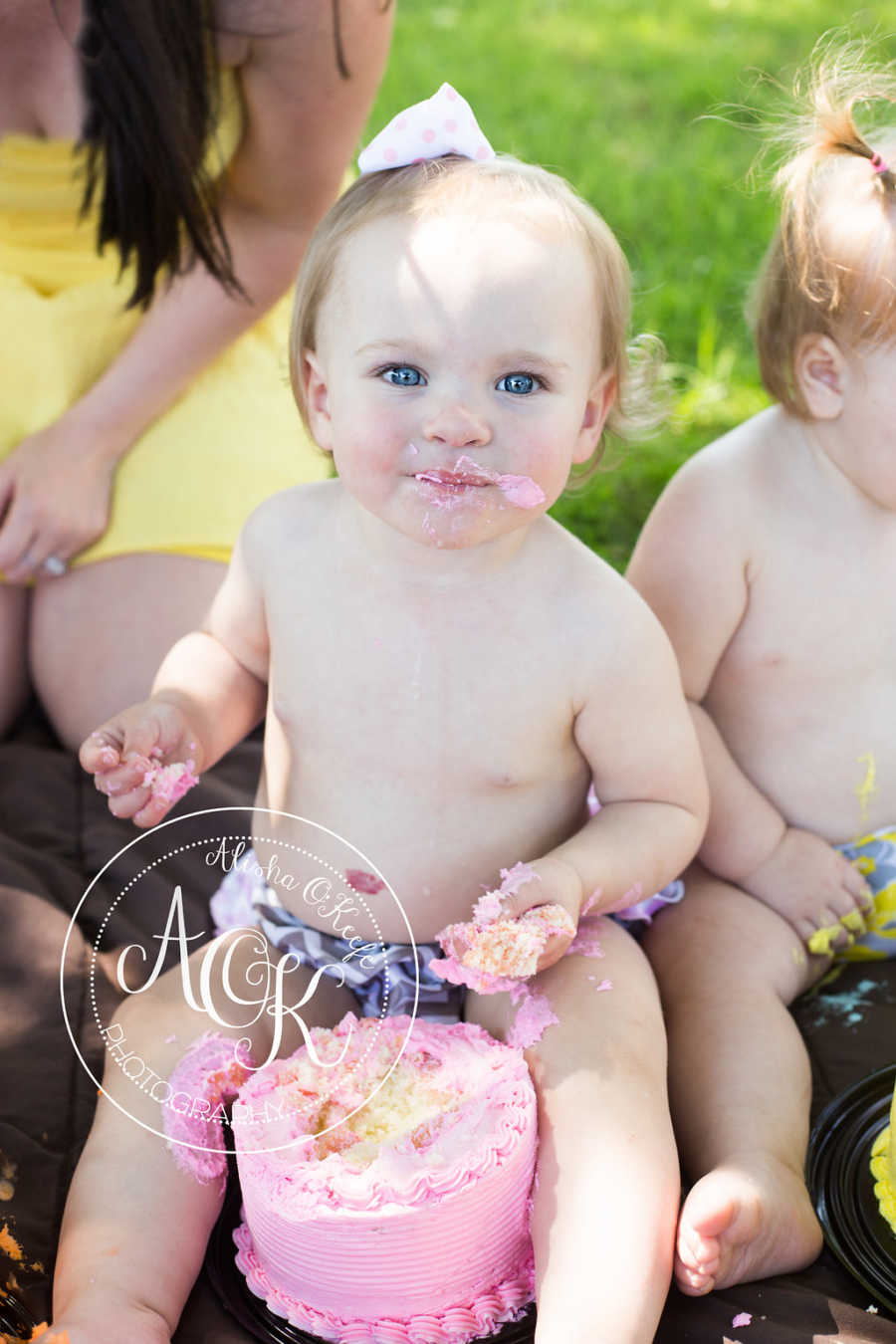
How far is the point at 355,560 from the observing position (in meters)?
1.48

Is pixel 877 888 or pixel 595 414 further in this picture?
pixel 877 888

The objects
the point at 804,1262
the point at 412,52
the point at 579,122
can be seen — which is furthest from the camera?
the point at 412,52

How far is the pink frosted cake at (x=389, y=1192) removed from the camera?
1229 mm

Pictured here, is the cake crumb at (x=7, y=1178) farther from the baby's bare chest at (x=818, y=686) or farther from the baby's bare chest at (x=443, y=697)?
the baby's bare chest at (x=818, y=686)

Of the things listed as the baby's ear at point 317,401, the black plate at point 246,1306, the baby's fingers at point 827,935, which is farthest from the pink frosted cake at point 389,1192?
the baby's ear at point 317,401

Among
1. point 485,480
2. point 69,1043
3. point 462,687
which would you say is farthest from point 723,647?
point 69,1043

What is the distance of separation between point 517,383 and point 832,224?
0.52 meters

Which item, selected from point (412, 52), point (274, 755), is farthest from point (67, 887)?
point (412, 52)

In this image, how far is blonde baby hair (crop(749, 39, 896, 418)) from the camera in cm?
158

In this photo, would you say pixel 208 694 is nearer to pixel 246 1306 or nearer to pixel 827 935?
pixel 246 1306

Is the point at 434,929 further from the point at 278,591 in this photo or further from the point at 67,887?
the point at 67,887

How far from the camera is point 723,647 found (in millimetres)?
1724

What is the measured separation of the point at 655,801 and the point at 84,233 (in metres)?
1.28

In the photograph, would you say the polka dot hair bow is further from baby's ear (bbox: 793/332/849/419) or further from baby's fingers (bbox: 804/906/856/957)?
baby's fingers (bbox: 804/906/856/957)
